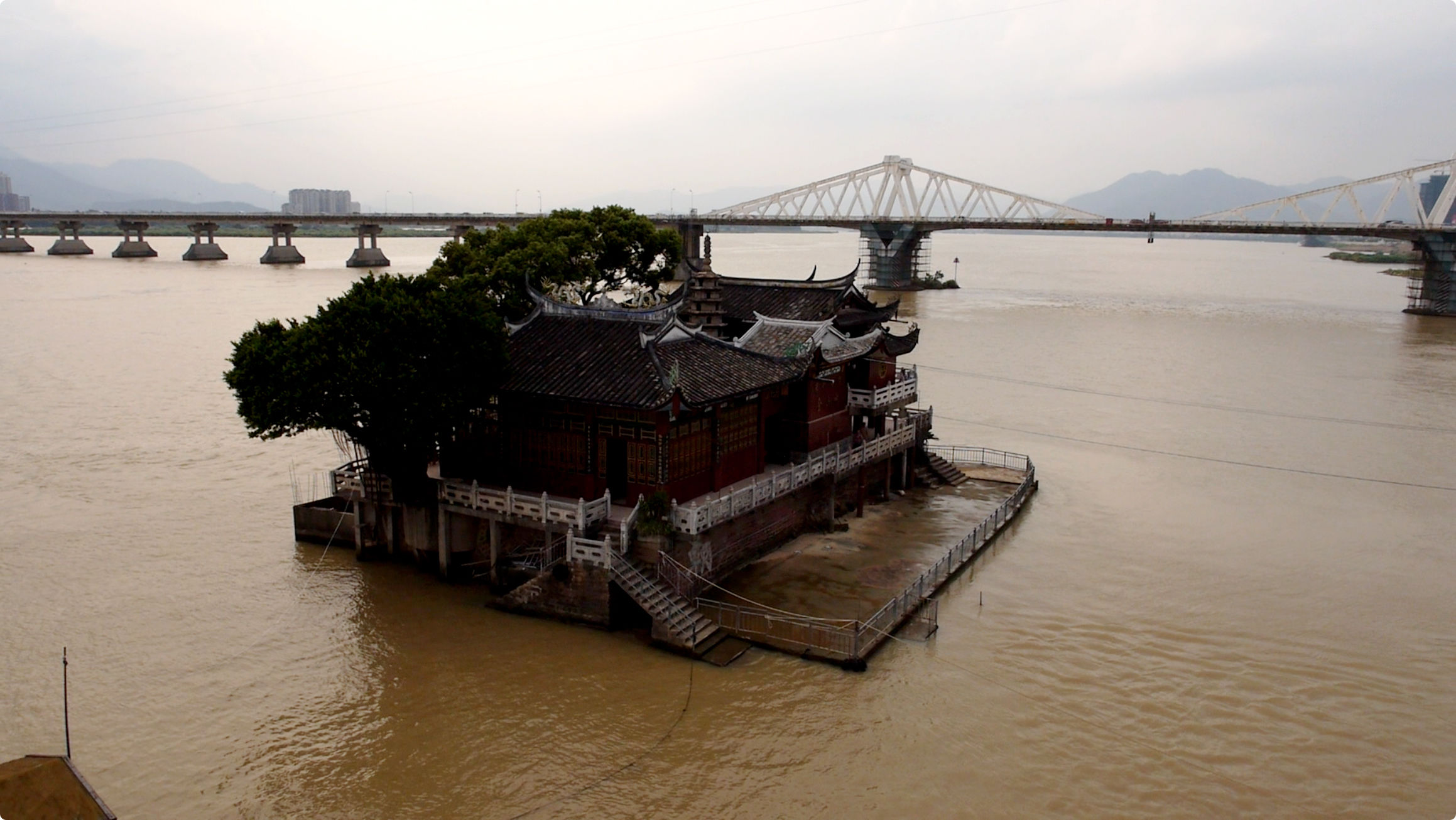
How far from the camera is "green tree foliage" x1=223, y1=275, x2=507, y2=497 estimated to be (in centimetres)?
2620

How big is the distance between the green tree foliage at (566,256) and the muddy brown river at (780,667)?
439 inches

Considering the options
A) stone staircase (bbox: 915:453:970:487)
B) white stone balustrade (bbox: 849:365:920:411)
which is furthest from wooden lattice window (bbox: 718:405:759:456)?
stone staircase (bbox: 915:453:970:487)

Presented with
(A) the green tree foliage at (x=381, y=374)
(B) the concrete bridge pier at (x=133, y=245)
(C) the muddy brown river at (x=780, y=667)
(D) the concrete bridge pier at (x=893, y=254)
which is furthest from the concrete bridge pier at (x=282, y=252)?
(A) the green tree foliage at (x=381, y=374)

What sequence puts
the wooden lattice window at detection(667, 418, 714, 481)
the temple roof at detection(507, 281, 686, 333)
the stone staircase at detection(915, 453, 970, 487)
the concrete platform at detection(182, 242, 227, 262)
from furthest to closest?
the concrete platform at detection(182, 242, 227, 262) → the stone staircase at detection(915, 453, 970, 487) → the temple roof at detection(507, 281, 686, 333) → the wooden lattice window at detection(667, 418, 714, 481)

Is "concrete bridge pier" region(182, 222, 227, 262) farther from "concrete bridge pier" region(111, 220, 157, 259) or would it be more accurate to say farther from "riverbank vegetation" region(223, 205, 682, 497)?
"riverbank vegetation" region(223, 205, 682, 497)

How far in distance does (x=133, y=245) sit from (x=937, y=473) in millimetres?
157706

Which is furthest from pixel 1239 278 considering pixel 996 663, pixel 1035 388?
pixel 996 663

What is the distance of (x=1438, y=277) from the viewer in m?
105

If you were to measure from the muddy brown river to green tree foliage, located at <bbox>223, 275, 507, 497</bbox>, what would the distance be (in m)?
4.23

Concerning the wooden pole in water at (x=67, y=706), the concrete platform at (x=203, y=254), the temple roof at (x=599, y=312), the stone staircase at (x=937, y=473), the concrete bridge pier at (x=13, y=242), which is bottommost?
the wooden pole in water at (x=67, y=706)

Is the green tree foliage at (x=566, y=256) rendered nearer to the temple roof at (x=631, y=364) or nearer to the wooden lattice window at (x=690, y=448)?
the temple roof at (x=631, y=364)

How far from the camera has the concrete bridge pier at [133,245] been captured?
159m

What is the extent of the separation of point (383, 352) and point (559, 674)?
9464 millimetres

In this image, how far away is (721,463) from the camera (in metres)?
28.6
